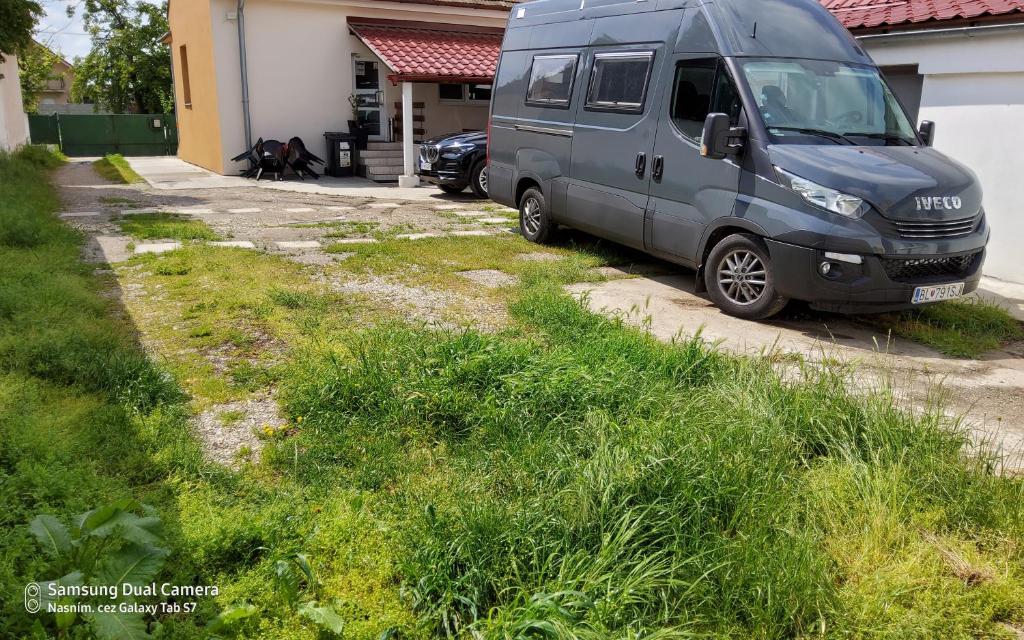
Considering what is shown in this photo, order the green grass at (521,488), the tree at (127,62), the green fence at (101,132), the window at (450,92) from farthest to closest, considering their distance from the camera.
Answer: the tree at (127,62) → the green fence at (101,132) → the window at (450,92) → the green grass at (521,488)

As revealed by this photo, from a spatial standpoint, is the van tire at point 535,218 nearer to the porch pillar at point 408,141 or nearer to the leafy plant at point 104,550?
the leafy plant at point 104,550

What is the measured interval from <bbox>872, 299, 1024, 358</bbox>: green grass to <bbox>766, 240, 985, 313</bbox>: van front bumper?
1.49 ft

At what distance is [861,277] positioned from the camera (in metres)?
5.75

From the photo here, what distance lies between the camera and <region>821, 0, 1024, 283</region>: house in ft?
26.9

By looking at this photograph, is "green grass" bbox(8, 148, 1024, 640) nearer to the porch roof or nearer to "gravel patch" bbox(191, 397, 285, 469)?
"gravel patch" bbox(191, 397, 285, 469)

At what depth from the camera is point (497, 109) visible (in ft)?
32.9

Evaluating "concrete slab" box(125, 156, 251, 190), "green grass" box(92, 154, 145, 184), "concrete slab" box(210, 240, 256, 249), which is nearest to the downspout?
"concrete slab" box(125, 156, 251, 190)

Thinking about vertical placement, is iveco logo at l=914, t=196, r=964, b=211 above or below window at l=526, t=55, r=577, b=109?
below

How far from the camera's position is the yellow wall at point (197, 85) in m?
17.9

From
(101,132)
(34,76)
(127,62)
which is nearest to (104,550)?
(101,132)

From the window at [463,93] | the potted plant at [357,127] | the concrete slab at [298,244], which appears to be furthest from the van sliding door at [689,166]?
the window at [463,93]

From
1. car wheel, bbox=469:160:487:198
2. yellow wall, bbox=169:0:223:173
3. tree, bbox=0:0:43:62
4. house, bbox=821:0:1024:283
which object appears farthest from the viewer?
yellow wall, bbox=169:0:223:173

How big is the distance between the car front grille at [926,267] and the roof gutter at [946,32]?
341 cm

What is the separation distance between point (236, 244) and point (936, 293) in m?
7.52
